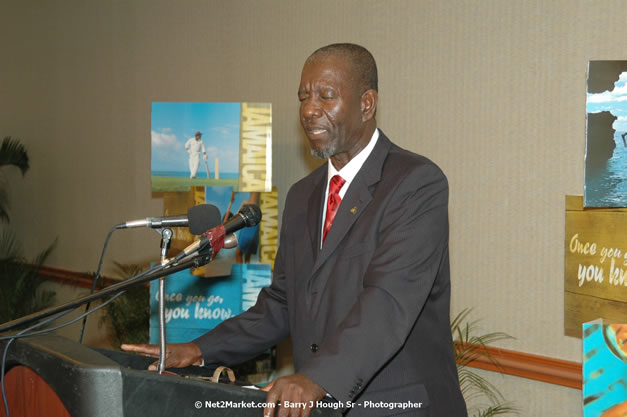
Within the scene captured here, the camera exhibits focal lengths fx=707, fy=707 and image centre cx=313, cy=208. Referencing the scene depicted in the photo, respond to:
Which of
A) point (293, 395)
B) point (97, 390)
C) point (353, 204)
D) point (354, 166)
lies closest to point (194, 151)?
point (354, 166)

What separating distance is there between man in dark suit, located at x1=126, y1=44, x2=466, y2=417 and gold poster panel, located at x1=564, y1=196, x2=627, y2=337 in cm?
95

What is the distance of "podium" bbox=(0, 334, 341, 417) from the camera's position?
1.20m

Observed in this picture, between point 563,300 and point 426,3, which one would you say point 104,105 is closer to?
point 426,3

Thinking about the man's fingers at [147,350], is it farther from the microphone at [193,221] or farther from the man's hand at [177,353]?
the microphone at [193,221]

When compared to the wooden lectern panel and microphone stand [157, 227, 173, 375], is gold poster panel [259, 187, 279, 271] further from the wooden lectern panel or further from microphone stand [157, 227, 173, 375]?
the wooden lectern panel

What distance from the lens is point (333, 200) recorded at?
2.15m

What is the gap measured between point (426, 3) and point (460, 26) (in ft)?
0.86

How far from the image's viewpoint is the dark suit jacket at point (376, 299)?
1690 mm

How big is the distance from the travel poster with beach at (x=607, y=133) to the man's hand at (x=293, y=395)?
Result: 1532 mm

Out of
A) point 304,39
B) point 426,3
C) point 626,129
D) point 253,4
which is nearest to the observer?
point 626,129

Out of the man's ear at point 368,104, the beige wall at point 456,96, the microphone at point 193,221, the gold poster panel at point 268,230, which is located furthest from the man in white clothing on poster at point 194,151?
the microphone at point 193,221

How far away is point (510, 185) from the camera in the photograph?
10.1 ft

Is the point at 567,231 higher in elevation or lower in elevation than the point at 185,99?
lower

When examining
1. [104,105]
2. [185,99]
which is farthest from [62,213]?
[185,99]
